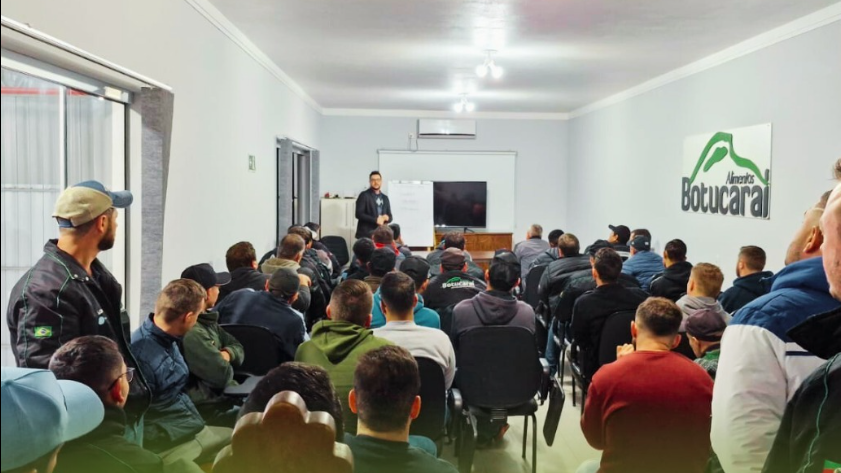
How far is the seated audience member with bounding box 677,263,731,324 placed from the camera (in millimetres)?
3375

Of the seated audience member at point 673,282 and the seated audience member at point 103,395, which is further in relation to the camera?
the seated audience member at point 673,282

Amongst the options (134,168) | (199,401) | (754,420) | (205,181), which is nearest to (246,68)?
(205,181)

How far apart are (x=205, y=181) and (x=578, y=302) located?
2559 millimetres

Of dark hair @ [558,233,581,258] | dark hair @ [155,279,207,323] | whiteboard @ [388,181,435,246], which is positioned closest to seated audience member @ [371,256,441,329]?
dark hair @ [155,279,207,323]

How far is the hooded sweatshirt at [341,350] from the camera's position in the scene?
7.97ft

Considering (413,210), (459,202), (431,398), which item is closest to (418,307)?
(431,398)

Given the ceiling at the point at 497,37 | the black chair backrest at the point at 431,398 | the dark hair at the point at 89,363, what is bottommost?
the black chair backrest at the point at 431,398

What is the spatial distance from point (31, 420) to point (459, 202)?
36.7 ft

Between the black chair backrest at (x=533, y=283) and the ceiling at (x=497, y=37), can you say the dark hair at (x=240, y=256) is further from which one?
the black chair backrest at (x=533, y=283)

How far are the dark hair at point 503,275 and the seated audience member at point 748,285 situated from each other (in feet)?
3.91

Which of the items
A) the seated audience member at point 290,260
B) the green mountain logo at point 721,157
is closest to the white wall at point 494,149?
the green mountain logo at point 721,157

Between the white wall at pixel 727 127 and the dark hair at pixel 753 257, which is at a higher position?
the white wall at pixel 727 127

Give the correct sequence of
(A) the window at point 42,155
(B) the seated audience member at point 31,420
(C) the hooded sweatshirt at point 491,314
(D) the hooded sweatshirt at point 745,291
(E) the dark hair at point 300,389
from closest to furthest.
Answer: (B) the seated audience member at point 31,420
(E) the dark hair at point 300,389
(A) the window at point 42,155
(C) the hooded sweatshirt at point 491,314
(D) the hooded sweatshirt at point 745,291

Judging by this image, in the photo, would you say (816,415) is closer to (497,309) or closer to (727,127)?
(497,309)
